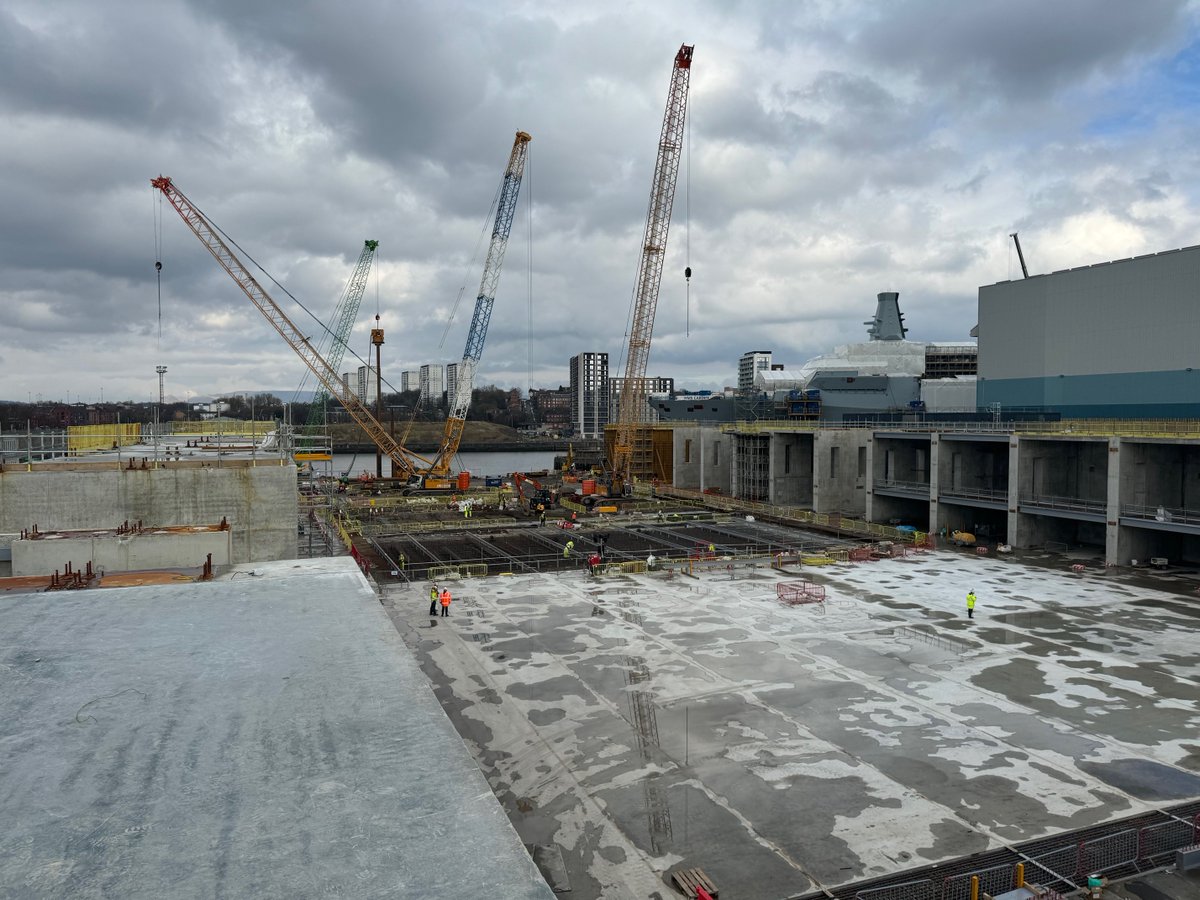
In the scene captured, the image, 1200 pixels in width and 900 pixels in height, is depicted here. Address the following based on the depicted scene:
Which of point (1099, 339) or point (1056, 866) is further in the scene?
point (1099, 339)

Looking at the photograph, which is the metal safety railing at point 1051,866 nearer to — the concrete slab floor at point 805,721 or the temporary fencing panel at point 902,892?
the temporary fencing panel at point 902,892

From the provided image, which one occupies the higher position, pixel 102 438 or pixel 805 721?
pixel 102 438

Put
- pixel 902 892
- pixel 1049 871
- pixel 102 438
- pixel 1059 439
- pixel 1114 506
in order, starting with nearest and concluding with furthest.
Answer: pixel 902 892 → pixel 1049 871 → pixel 1114 506 → pixel 1059 439 → pixel 102 438

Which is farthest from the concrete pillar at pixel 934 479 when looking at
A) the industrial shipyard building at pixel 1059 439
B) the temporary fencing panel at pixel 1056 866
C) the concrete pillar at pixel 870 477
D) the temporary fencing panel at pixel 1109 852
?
the temporary fencing panel at pixel 1056 866

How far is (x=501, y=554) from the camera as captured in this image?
1891 inches

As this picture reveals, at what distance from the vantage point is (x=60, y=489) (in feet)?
103

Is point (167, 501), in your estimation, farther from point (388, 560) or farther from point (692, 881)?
point (692, 881)

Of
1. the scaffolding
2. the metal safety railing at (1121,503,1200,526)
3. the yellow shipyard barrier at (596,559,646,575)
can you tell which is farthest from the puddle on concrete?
the scaffolding

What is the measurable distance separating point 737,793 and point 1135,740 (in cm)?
1052

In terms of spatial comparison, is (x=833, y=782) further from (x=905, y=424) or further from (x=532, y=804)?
(x=905, y=424)

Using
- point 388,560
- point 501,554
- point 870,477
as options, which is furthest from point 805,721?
point 870,477

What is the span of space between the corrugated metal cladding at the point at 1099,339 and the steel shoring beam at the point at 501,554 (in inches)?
1627

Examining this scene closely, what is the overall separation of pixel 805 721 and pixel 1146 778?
7337mm

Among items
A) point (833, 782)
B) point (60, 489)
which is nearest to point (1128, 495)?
point (833, 782)
